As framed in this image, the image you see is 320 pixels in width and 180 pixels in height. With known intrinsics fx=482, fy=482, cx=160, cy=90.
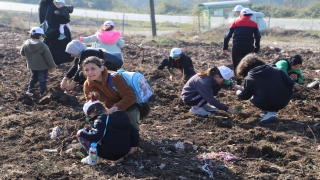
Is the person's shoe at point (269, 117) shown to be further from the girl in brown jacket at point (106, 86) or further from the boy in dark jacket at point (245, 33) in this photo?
the girl in brown jacket at point (106, 86)

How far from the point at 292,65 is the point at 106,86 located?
12.6 ft

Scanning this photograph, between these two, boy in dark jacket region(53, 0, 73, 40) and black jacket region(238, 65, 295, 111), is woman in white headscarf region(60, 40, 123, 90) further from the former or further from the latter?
boy in dark jacket region(53, 0, 73, 40)

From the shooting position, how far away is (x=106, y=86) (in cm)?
588

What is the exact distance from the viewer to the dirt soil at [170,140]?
546 cm

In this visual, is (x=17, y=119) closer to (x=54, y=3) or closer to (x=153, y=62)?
(x=54, y=3)

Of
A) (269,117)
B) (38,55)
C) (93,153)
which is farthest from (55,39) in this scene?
(93,153)

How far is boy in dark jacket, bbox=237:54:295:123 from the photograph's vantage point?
735cm

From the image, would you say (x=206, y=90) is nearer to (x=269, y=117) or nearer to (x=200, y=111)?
(x=200, y=111)

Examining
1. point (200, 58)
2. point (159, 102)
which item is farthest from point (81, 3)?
point (159, 102)

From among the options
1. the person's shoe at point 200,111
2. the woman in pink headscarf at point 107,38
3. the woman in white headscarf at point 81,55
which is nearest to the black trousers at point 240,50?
the person's shoe at point 200,111

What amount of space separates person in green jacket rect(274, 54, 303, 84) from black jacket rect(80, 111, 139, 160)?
12.4ft

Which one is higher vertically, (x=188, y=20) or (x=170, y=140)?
(x=170, y=140)

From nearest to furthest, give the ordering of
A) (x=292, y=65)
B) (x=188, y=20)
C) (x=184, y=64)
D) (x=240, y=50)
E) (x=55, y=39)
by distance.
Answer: (x=292, y=65) → (x=240, y=50) → (x=184, y=64) → (x=55, y=39) → (x=188, y=20)

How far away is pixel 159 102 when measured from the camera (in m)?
8.87
